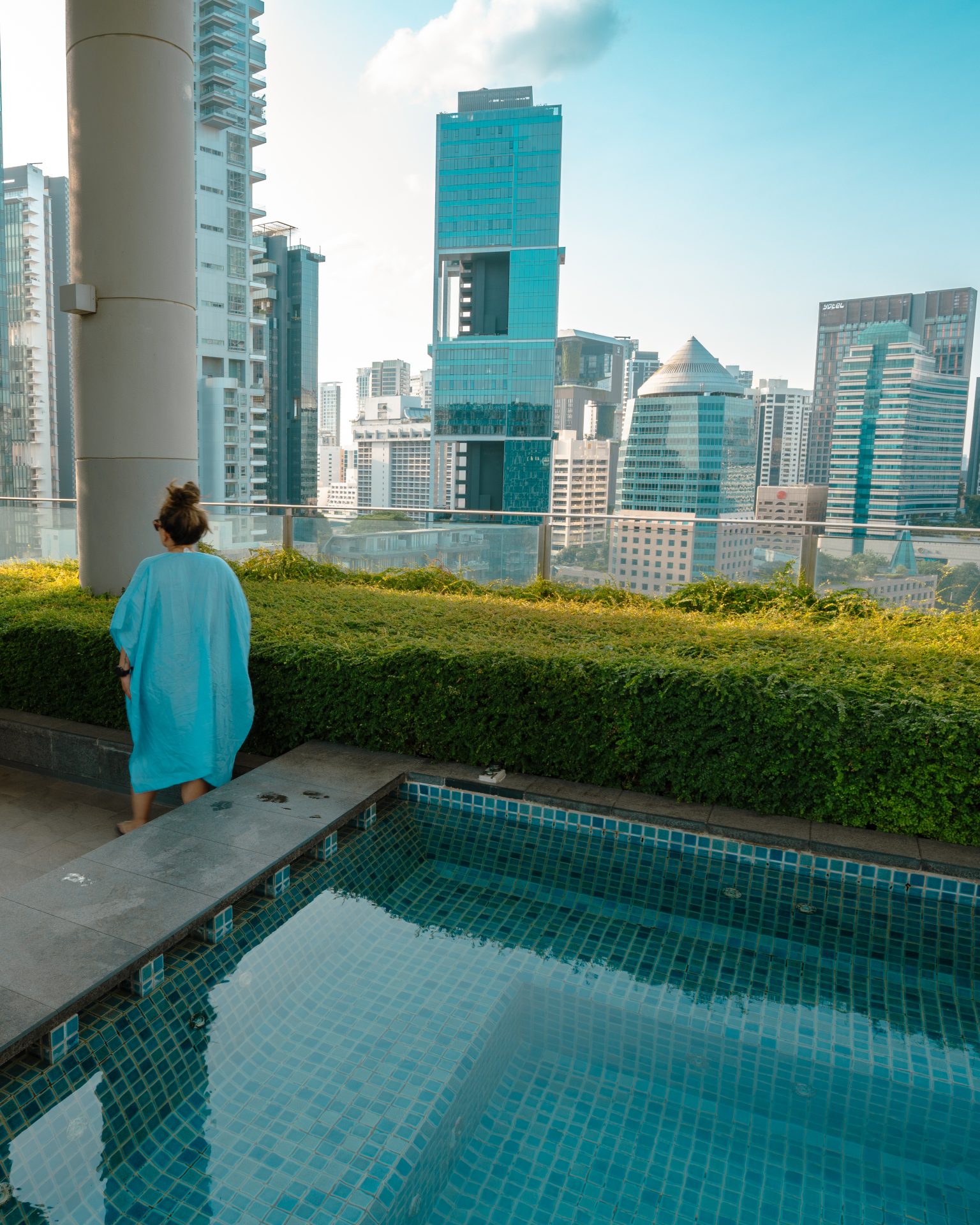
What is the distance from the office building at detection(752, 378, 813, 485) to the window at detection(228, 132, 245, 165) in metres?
52.6

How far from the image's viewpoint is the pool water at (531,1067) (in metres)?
1.75

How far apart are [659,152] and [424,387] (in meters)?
80.6

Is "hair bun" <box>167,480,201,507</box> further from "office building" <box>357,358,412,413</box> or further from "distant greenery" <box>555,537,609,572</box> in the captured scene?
"office building" <box>357,358,412,413</box>

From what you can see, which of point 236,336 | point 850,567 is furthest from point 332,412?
point 850,567

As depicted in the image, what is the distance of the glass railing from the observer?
591cm

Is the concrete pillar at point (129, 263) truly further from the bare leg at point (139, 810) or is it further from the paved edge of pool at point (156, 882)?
the paved edge of pool at point (156, 882)

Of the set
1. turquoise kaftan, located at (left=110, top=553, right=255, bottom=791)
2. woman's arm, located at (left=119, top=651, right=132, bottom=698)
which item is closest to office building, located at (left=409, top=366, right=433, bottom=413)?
turquoise kaftan, located at (left=110, top=553, right=255, bottom=791)

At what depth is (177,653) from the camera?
3459mm

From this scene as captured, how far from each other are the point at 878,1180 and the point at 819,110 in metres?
66.5

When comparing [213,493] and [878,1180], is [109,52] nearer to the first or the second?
[878,1180]

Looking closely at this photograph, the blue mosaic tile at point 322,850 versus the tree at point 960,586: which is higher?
the tree at point 960,586

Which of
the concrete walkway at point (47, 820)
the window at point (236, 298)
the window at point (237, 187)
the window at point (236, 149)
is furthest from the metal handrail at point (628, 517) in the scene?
the window at point (236, 149)

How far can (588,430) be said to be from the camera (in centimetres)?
11512

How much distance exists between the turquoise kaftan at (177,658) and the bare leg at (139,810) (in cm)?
4
